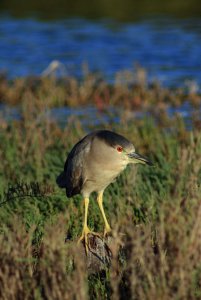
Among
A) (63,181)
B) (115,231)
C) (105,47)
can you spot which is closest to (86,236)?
(63,181)

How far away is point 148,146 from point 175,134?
521mm

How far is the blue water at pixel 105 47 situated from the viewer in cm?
1950

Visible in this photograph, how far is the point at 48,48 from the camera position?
23.1m

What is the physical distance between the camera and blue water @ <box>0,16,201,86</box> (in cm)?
1950

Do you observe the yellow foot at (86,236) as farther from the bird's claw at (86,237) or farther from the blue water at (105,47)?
the blue water at (105,47)

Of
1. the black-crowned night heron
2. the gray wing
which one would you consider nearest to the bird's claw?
the black-crowned night heron

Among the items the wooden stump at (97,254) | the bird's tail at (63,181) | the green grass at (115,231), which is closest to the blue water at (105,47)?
the green grass at (115,231)

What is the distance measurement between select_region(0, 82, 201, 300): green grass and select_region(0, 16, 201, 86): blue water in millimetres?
8059

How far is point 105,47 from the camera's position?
2297 cm

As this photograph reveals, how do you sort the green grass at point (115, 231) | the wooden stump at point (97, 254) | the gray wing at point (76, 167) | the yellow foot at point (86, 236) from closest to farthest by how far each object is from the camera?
the green grass at point (115, 231) → the wooden stump at point (97, 254) → the yellow foot at point (86, 236) → the gray wing at point (76, 167)

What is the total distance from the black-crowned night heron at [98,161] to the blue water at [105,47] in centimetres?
1014

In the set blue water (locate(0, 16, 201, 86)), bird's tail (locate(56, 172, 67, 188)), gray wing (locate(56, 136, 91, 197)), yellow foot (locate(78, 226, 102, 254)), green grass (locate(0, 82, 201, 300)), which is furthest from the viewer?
blue water (locate(0, 16, 201, 86))

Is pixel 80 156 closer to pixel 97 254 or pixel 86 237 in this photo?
pixel 86 237

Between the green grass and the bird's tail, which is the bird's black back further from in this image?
the green grass
